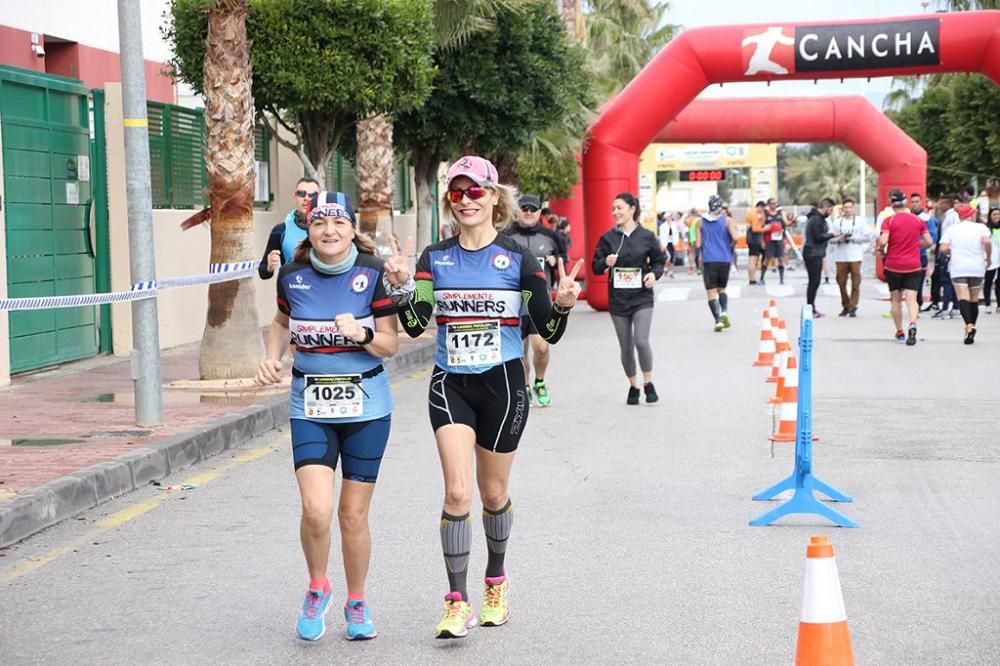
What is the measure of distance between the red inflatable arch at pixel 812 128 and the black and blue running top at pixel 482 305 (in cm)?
2854

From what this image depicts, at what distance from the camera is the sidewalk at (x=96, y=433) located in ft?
27.6

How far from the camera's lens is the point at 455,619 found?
5.77 m

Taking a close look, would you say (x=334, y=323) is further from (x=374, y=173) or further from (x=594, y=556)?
(x=374, y=173)

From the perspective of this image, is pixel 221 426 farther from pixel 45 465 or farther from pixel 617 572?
pixel 617 572

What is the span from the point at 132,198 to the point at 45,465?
268 cm

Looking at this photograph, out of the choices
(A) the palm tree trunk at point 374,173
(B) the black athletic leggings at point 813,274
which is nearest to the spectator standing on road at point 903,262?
(B) the black athletic leggings at point 813,274

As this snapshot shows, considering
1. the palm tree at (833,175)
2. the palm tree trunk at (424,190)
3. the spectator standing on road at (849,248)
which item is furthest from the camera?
the palm tree at (833,175)

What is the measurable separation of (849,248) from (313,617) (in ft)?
63.1

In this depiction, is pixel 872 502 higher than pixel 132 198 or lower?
lower

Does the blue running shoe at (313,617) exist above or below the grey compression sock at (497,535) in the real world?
below

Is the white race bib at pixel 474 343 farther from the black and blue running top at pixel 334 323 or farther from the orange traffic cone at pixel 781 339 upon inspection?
the orange traffic cone at pixel 781 339

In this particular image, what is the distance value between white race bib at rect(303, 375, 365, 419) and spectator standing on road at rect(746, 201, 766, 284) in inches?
1168

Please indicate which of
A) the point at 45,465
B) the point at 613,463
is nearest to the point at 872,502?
the point at 613,463

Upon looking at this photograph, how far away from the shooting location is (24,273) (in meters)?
15.4
